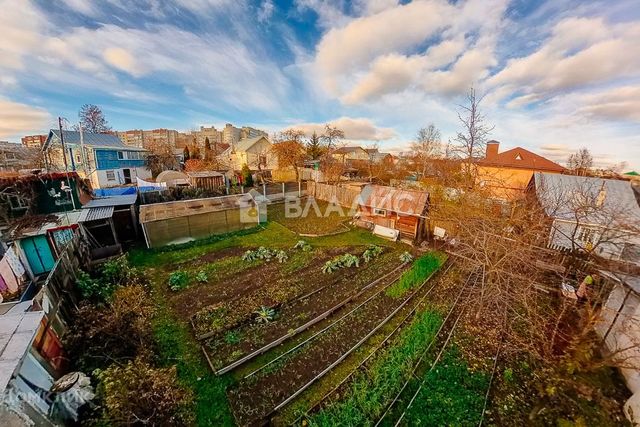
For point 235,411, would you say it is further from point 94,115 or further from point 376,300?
point 94,115

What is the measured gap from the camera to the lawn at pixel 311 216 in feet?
61.4

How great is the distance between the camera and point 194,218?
1555 centimetres

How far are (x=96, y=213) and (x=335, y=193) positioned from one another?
60.6 ft

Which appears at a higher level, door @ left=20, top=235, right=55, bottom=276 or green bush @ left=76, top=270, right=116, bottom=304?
door @ left=20, top=235, right=55, bottom=276

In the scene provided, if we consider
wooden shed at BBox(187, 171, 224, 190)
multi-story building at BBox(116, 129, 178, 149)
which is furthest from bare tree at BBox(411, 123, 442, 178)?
multi-story building at BBox(116, 129, 178, 149)

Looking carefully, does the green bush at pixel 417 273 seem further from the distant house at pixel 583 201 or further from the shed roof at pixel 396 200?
the distant house at pixel 583 201

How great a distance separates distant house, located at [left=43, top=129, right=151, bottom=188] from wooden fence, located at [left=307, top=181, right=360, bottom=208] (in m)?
23.6

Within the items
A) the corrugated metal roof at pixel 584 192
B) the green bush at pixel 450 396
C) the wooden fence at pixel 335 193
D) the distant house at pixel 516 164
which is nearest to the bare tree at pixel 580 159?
the distant house at pixel 516 164

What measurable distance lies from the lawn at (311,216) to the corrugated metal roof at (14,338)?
13.2 metres

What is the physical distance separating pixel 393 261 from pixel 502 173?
26959 mm

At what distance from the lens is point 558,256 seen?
1302cm

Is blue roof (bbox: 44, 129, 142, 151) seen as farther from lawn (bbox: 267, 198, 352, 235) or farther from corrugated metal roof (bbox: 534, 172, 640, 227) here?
corrugated metal roof (bbox: 534, 172, 640, 227)

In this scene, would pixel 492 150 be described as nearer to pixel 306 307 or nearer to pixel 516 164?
pixel 516 164

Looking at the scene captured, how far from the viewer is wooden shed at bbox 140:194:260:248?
47.0 feet
